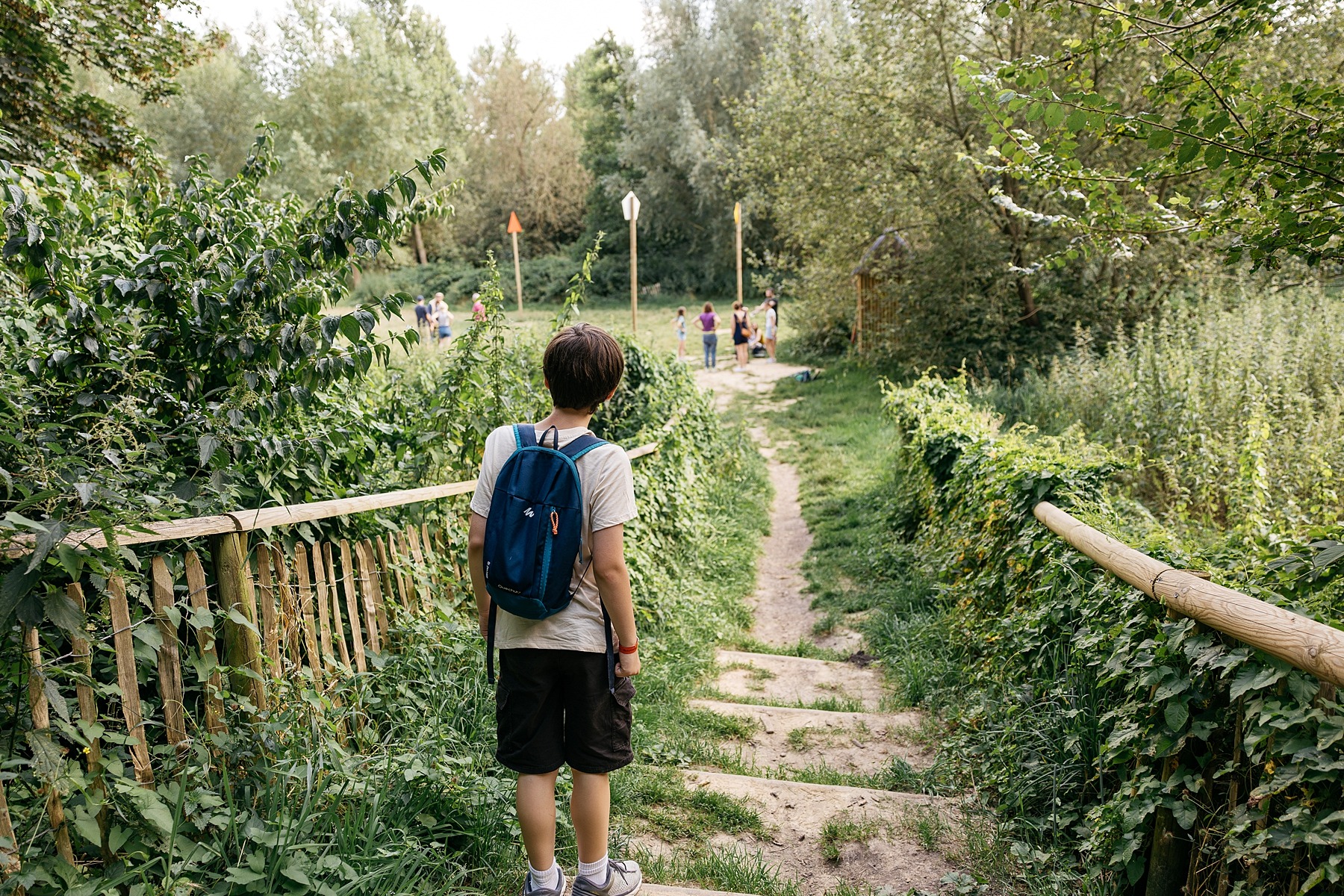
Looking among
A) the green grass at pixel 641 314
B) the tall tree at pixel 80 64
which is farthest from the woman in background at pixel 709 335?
the tall tree at pixel 80 64

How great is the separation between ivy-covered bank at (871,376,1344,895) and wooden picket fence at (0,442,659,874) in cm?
261

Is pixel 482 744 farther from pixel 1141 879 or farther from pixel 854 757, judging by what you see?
pixel 1141 879

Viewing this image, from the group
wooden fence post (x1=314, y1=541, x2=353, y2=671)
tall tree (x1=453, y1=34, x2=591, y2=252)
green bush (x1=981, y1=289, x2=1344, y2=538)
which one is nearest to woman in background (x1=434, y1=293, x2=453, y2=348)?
green bush (x1=981, y1=289, x2=1344, y2=538)

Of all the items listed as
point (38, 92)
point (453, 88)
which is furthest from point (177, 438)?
point (453, 88)

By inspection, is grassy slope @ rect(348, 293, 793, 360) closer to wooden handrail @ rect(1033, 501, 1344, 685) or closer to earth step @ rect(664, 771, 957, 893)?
earth step @ rect(664, 771, 957, 893)

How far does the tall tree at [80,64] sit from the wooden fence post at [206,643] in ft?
18.8

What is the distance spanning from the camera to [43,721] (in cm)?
202

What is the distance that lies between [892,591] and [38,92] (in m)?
9.06

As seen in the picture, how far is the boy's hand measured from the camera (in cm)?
259

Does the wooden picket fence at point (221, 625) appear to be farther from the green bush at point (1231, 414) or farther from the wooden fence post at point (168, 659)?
the green bush at point (1231, 414)

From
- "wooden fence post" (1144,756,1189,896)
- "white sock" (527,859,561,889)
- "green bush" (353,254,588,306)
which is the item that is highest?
"green bush" (353,254,588,306)

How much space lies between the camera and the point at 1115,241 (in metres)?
4.03

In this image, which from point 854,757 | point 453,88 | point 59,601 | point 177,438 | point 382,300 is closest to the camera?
point 59,601

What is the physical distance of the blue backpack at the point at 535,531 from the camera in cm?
241
